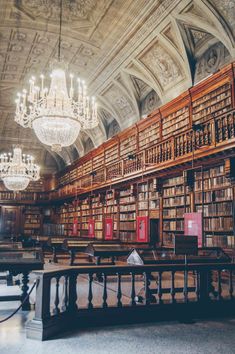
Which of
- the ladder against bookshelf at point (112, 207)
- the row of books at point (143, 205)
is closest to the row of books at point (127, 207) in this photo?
the ladder against bookshelf at point (112, 207)

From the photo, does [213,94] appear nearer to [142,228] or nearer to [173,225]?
[173,225]

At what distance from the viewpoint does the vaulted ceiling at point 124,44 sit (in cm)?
913

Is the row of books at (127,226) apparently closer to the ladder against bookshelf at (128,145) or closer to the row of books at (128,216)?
the row of books at (128,216)

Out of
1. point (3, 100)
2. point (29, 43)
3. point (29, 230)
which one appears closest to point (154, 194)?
point (29, 43)

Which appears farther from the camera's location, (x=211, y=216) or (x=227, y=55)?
(x=227, y=55)

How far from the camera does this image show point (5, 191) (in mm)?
22219

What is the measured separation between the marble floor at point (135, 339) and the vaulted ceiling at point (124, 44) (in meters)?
6.87

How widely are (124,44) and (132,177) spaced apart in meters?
4.37

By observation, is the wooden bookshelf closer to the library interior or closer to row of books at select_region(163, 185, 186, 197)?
the library interior

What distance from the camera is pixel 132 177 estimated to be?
11.4 m

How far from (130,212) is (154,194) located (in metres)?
1.82

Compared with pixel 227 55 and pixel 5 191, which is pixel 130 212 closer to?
pixel 227 55

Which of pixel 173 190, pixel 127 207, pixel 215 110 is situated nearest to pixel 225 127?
pixel 215 110

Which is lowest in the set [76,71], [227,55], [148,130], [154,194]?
[154,194]
